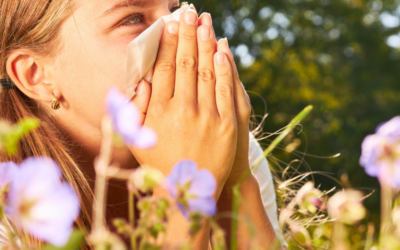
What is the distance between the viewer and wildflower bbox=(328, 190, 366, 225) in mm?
267

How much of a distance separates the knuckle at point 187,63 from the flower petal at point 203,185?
86 centimetres

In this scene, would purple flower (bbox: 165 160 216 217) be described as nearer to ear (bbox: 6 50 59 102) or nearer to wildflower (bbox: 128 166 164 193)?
wildflower (bbox: 128 166 164 193)

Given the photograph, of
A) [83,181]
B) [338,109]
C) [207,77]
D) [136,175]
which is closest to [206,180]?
[136,175]

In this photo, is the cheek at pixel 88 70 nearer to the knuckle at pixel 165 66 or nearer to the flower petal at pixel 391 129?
the knuckle at pixel 165 66

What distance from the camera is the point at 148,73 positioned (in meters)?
1.13

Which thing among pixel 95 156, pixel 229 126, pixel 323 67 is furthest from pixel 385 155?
pixel 323 67

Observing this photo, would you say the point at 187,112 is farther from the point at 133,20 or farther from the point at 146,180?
the point at 146,180

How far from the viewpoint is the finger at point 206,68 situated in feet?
3.50

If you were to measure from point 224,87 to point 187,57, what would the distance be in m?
0.14

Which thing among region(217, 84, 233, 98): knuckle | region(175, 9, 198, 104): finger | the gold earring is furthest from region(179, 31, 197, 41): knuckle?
the gold earring

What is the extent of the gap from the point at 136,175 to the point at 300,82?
9.42 meters

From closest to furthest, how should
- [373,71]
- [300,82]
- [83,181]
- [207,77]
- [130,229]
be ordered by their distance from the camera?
1. [130,229]
2. [207,77]
3. [83,181]
4. [300,82]
5. [373,71]

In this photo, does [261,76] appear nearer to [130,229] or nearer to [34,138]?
[34,138]

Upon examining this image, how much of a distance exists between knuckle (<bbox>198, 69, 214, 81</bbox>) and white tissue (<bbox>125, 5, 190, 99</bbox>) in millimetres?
139
